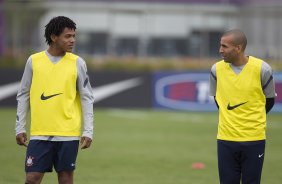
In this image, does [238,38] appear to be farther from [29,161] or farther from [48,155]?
[29,161]

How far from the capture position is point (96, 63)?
28266 mm

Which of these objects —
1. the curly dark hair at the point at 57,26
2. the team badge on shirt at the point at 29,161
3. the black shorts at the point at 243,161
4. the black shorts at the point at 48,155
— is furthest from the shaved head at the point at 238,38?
the team badge on shirt at the point at 29,161

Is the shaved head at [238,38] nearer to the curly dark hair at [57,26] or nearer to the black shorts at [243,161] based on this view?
the black shorts at [243,161]

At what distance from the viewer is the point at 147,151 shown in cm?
1473

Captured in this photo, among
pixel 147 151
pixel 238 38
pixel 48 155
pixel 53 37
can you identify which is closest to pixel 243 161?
pixel 238 38

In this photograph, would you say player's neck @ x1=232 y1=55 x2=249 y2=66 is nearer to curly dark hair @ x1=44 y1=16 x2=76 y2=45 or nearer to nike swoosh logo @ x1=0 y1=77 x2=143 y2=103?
curly dark hair @ x1=44 y1=16 x2=76 y2=45

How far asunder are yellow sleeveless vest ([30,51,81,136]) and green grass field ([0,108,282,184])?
139 inches

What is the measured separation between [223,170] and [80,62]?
5.78 ft

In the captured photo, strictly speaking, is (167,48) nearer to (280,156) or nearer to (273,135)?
(273,135)

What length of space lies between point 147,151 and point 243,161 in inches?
285

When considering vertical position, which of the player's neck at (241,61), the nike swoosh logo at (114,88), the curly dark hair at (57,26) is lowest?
the nike swoosh logo at (114,88)

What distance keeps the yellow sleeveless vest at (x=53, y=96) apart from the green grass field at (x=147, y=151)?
11.6 ft

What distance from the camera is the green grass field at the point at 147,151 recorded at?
36.9ft

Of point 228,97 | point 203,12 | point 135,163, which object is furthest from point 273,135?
point 203,12
